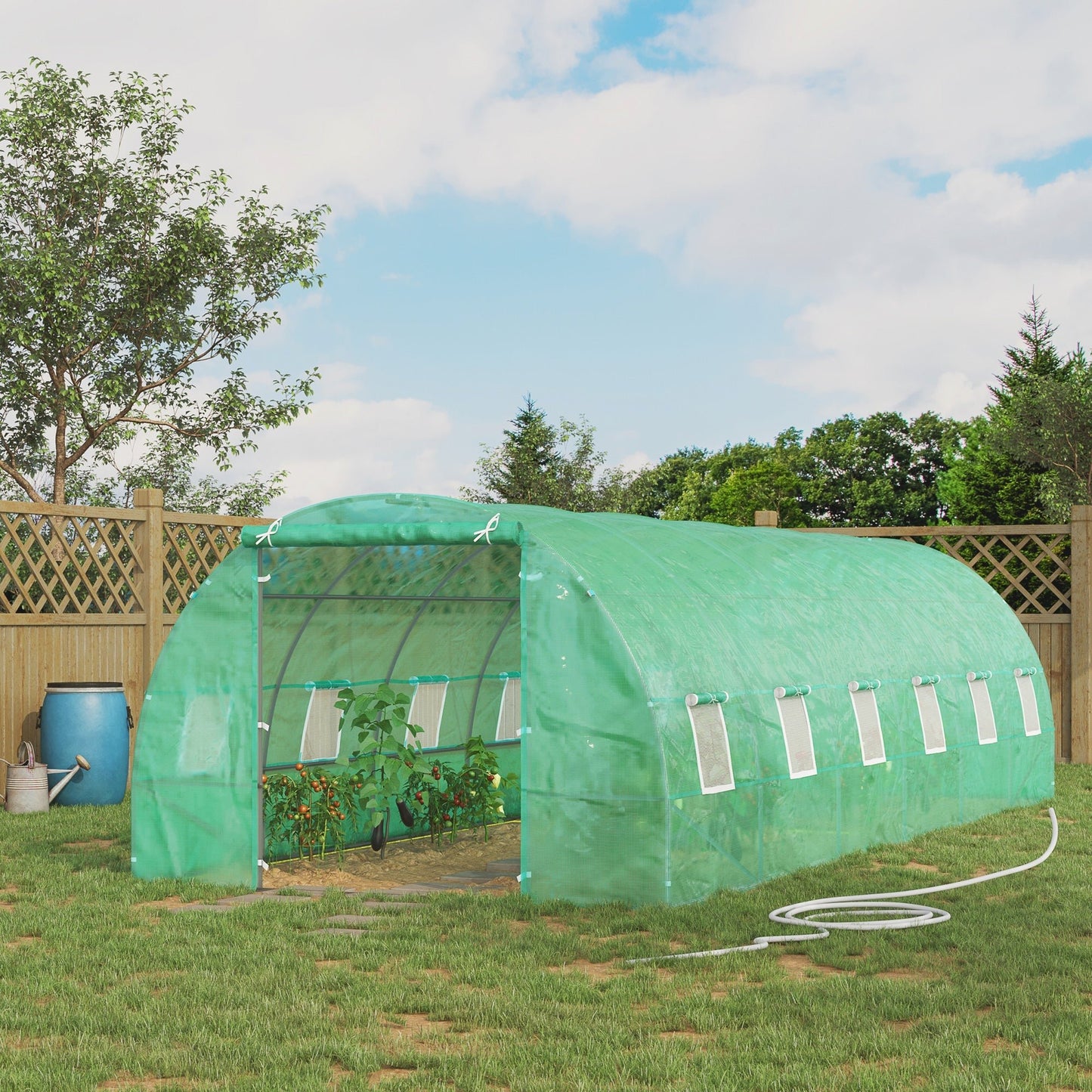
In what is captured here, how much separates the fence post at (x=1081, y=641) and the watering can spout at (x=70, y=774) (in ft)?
33.8

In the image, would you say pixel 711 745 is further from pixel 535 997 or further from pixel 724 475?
pixel 724 475

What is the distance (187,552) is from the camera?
14.5m

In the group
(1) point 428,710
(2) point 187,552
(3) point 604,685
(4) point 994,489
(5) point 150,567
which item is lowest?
(1) point 428,710

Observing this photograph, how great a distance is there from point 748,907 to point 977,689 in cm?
512

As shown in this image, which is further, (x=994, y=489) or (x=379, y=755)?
(x=994, y=489)

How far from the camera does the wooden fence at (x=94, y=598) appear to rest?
12750 mm

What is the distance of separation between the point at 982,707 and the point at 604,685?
5.45 metres

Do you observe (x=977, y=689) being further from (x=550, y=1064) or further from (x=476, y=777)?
(x=550, y=1064)

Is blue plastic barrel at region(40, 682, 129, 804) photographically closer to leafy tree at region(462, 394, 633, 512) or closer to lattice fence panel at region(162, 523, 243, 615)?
lattice fence panel at region(162, 523, 243, 615)

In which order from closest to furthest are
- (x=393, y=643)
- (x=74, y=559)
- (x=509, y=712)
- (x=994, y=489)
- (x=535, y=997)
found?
1. (x=535, y=997)
2. (x=393, y=643)
3. (x=509, y=712)
4. (x=74, y=559)
5. (x=994, y=489)

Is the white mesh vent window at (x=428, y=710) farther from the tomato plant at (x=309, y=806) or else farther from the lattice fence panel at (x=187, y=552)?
the lattice fence panel at (x=187, y=552)

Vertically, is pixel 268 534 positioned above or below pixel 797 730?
above

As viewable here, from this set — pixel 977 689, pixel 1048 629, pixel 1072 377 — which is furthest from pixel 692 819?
pixel 1072 377

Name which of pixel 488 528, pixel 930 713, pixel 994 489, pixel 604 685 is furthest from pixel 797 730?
pixel 994 489
